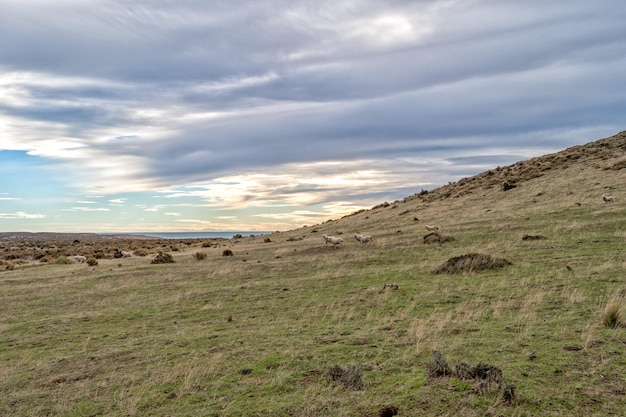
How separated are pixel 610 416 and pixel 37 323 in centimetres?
1759

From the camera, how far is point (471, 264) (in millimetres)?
19125

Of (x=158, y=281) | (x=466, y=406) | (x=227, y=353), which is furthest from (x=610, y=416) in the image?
(x=158, y=281)

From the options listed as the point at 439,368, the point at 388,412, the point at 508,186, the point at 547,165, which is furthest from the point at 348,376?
the point at 547,165

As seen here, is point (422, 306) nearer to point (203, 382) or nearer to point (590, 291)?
point (590, 291)

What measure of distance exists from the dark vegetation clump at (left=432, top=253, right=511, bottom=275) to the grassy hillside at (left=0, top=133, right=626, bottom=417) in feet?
1.10

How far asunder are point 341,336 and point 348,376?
3.37 meters

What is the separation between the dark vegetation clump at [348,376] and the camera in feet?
24.4

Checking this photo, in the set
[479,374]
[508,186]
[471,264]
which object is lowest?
[479,374]

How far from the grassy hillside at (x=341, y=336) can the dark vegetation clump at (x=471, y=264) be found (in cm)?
33

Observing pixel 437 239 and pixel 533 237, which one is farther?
pixel 437 239

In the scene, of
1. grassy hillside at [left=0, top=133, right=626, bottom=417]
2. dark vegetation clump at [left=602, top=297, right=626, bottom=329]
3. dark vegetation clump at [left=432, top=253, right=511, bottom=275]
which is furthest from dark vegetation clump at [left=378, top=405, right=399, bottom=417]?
dark vegetation clump at [left=432, top=253, right=511, bottom=275]

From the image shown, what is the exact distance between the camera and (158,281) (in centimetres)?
2470

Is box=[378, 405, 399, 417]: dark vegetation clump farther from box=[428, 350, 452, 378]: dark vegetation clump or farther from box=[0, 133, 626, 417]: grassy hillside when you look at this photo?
box=[428, 350, 452, 378]: dark vegetation clump

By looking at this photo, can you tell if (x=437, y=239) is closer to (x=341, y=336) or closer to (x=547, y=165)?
(x=341, y=336)
